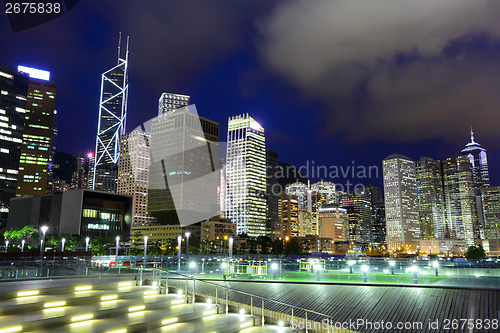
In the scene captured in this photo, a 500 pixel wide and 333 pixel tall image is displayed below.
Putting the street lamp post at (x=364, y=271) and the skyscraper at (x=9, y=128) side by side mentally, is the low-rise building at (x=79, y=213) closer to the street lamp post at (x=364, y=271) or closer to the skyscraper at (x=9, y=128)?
the skyscraper at (x=9, y=128)

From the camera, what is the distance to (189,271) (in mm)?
26219

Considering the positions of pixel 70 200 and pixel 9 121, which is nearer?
pixel 70 200

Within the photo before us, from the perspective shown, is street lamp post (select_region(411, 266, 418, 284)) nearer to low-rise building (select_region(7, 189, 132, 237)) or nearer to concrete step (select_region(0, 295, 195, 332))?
concrete step (select_region(0, 295, 195, 332))

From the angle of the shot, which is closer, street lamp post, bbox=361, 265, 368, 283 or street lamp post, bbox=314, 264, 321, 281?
street lamp post, bbox=361, 265, 368, 283

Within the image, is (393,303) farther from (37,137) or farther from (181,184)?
(37,137)

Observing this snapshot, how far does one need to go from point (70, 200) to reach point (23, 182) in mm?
76690

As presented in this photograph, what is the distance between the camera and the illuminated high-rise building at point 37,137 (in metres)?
160

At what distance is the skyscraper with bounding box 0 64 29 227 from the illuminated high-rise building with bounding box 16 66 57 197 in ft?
110

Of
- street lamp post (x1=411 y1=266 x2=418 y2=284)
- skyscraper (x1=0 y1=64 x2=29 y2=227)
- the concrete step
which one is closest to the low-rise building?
skyscraper (x1=0 y1=64 x2=29 y2=227)

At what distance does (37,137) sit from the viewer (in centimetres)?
17350

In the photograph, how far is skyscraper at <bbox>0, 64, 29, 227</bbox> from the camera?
407 feet

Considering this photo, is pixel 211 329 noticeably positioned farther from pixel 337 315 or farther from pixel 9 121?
pixel 9 121

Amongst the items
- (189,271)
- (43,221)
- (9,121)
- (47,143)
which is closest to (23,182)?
(47,143)

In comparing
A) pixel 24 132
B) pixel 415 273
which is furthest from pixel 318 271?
pixel 24 132
